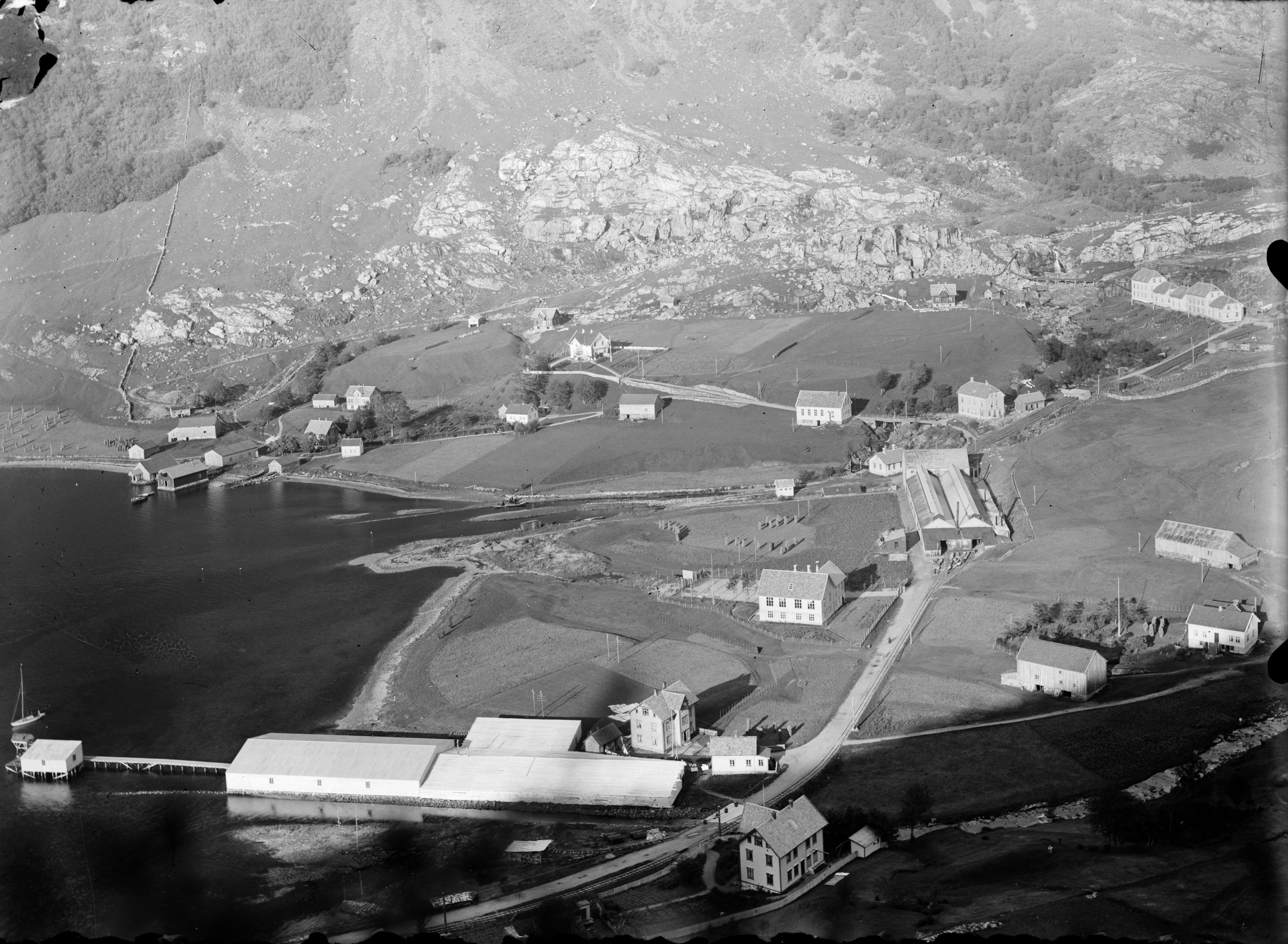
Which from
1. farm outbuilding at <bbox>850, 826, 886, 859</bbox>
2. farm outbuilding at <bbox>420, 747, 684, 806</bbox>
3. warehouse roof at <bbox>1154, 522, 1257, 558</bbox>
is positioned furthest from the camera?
warehouse roof at <bbox>1154, 522, 1257, 558</bbox>

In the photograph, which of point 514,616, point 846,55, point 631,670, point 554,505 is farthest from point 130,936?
point 846,55

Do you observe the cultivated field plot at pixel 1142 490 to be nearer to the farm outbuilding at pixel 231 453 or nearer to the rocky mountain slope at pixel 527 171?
the rocky mountain slope at pixel 527 171

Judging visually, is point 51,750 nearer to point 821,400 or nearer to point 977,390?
point 821,400

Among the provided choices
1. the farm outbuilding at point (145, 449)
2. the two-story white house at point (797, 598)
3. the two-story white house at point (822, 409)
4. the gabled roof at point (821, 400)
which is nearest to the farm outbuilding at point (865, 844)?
the two-story white house at point (797, 598)

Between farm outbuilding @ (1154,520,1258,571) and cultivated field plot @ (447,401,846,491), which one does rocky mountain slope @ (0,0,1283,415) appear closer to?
cultivated field plot @ (447,401,846,491)

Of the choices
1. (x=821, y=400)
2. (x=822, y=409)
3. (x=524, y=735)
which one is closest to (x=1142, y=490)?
(x=822, y=409)

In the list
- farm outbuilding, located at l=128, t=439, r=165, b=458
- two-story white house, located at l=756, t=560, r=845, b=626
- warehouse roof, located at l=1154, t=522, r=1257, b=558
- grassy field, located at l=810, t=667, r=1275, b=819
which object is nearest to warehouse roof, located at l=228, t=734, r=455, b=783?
grassy field, located at l=810, t=667, r=1275, b=819
